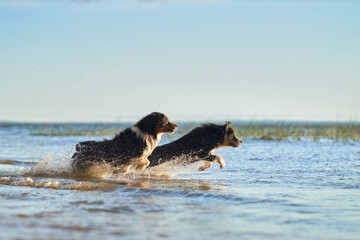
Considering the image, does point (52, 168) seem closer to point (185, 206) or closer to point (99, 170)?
point (99, 170)

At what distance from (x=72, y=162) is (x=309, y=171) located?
20.0ft

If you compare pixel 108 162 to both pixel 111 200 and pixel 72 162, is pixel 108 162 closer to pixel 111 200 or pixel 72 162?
pixel 72 162

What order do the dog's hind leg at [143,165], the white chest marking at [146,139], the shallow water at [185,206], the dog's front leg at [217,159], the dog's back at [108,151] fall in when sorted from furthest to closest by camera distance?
the dog's front leg at [217,159] < the dog's hind leg at [143,165] < the dog's back at [108,151] < the white chest marking at [146,139] < the shallow water at [185,206]

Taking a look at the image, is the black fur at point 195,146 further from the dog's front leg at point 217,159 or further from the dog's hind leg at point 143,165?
the dog's hind leg at point 143,165

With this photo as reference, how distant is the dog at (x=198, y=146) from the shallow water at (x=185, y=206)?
63 cm

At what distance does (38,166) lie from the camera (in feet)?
37.7

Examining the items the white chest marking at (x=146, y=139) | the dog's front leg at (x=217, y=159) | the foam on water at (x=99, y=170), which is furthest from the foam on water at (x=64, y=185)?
the dog's front leg at (x=217, y=159)

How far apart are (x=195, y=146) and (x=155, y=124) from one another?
175 centimetres

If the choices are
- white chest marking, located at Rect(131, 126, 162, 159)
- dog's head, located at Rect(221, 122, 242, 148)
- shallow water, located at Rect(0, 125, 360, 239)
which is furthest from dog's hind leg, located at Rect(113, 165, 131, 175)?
dog's head, located at Rect(221, 122, 242, 148)

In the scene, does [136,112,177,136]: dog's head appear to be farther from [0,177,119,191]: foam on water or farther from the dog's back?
[0,177,119,191]: foam on water

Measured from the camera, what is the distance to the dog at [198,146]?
1182 cm

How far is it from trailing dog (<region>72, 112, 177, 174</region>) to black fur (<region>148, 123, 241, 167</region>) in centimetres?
97

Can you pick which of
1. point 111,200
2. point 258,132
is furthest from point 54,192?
point 258,132

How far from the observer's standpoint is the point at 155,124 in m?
10.8
